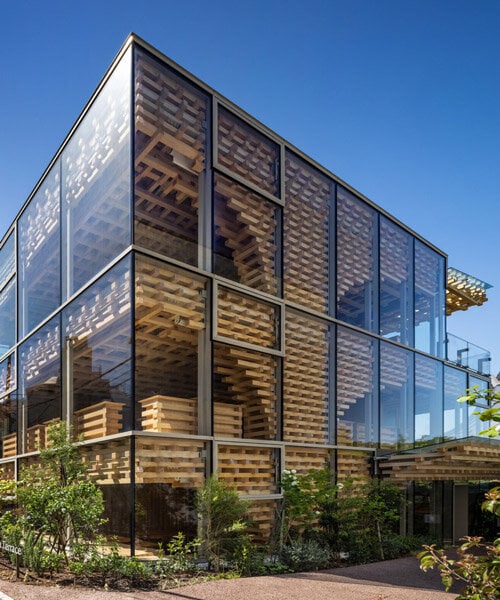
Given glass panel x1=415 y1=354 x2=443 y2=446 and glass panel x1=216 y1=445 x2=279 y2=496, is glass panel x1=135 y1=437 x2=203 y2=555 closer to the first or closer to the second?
glass panel x1=216 y1=445 x2=279 y2=496

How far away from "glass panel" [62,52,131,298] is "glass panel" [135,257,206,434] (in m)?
0.98

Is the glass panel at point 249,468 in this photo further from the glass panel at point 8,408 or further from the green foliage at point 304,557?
the glass panel at point 8,408

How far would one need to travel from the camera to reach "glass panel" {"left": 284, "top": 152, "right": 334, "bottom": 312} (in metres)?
12.9

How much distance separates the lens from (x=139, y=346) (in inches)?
375

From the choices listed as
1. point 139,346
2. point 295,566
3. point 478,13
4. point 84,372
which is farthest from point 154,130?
point 295,566

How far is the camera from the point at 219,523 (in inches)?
364

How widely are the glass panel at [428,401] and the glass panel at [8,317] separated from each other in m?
11.5

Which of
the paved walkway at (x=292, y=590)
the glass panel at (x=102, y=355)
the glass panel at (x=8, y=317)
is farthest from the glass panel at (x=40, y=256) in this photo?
the paved walkway at (x=292, y=590)

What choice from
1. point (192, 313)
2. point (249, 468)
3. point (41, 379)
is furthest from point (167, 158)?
point (41, 379)

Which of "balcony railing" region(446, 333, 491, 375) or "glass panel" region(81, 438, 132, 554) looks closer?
"glass panel" region(81, 438, 132, 554)

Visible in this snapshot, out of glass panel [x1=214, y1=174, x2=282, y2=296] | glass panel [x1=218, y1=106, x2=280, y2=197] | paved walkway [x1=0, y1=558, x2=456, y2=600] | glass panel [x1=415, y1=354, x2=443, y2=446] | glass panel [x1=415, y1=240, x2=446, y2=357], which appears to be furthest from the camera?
glass panel [x1=415, y1=240, x2=446, y2=357]

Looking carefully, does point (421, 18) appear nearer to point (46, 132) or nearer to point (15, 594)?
point (46, 132)

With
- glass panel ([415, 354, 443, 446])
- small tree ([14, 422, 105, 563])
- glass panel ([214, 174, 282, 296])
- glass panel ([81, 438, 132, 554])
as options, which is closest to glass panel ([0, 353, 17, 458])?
glass panel ([81, 438, 132, 554])

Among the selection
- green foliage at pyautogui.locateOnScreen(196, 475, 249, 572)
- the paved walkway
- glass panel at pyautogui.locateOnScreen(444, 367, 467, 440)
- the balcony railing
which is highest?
the balcony railing
